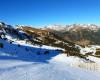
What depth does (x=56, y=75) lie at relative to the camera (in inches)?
636

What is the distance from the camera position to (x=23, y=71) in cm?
1558

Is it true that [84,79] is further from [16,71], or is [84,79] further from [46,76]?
[16,71]

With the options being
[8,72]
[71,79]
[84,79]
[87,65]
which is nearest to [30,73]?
[8,72]

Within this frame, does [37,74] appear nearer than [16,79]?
No

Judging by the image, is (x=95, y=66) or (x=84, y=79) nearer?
(x=84, y=79)

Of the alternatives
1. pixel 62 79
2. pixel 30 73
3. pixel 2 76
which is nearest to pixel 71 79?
pixel 62 79

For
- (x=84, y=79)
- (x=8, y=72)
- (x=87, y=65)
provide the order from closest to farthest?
(x=8, y=72), (x=84, y=79), (x=87, y=65)

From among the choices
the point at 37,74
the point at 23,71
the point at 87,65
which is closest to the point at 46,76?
the point at 37,74

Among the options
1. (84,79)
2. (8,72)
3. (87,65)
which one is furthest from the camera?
(87,65)

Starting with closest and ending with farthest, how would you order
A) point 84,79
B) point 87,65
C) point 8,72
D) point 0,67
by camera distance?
1. point 8,72
2. point 0,67
3. point 84,79
4. point 87,65

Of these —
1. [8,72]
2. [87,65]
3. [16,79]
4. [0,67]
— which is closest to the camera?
[16,79]

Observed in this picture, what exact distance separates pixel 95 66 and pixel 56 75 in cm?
1475

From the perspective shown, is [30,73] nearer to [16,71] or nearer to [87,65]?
[16,71]

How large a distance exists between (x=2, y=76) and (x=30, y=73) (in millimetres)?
2423
